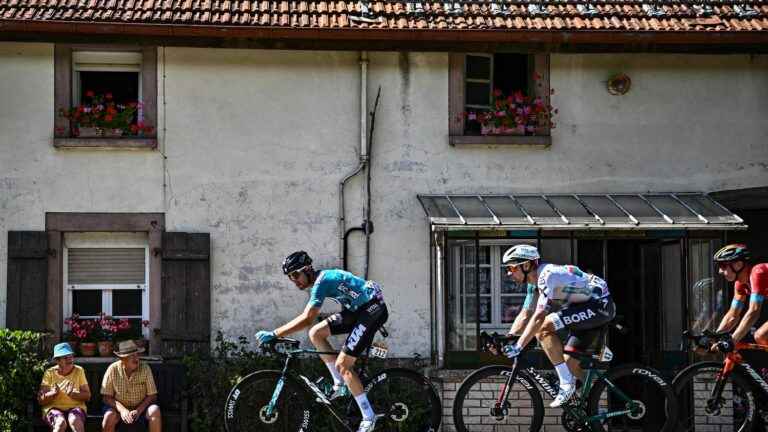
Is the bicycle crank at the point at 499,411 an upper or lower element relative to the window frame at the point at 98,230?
lower

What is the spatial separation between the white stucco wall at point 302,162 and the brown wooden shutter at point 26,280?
181mm

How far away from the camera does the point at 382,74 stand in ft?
45.4

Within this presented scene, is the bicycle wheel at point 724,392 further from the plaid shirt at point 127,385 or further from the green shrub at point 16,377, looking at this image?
the green shrub at point 16,377

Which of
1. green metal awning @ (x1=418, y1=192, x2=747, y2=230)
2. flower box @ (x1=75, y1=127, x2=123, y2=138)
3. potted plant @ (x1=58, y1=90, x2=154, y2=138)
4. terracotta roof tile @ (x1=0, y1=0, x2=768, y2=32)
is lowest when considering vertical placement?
green metal awning @ (x1=418, y1=192, x2=747, y2=230)

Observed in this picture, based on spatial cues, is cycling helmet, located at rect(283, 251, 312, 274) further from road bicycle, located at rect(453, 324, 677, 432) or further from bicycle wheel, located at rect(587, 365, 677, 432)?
bicycle wheel, located at rect(587, 365, 677, 432)

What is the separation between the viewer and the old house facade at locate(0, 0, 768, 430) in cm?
1342

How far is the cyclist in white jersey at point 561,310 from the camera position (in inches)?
431

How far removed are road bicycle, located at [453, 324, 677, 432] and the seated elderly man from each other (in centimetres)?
311

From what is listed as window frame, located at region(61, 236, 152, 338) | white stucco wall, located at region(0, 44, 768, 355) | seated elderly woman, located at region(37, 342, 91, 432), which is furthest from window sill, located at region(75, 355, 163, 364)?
seated elderly woman, located at region(37, 342, 91, 432)

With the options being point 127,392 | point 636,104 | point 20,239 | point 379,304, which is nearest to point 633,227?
point 636,104

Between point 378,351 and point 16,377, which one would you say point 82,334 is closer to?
point 16,377

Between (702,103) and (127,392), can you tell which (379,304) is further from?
(702,103)

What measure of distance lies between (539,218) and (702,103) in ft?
8.70

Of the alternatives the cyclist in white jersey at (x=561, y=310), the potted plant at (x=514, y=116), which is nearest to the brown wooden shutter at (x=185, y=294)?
the potted plant at (x=514, y=116)
